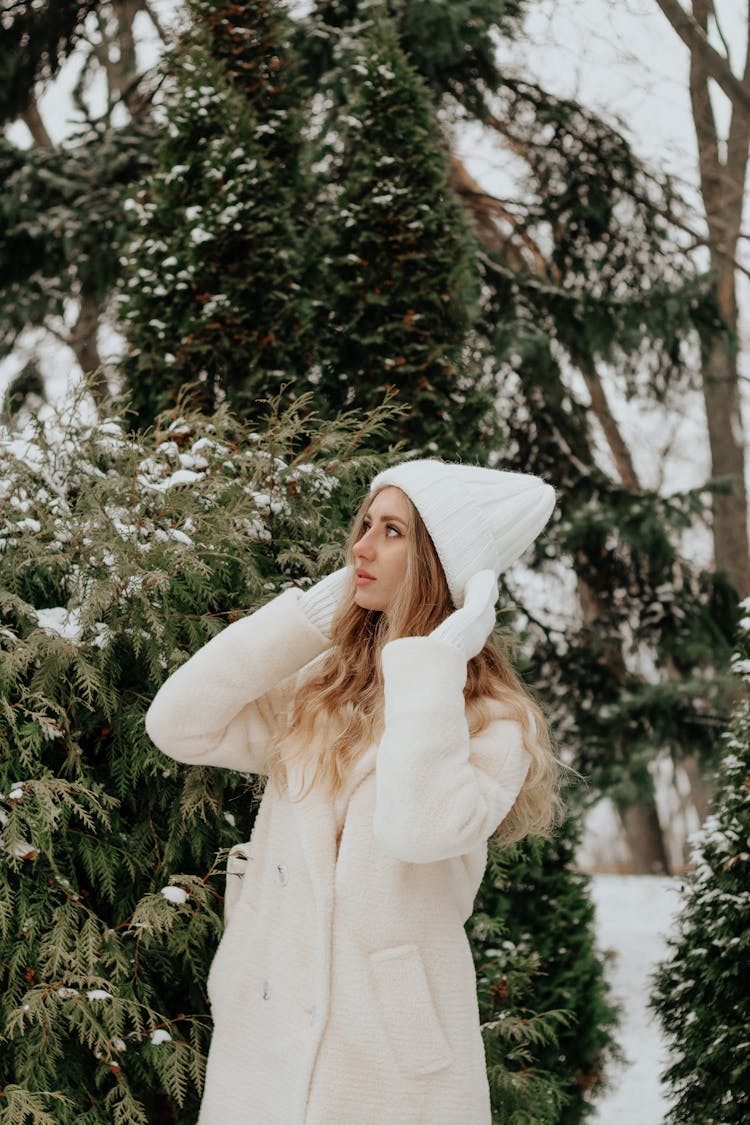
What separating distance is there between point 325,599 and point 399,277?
3.40m

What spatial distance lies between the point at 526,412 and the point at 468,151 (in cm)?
259

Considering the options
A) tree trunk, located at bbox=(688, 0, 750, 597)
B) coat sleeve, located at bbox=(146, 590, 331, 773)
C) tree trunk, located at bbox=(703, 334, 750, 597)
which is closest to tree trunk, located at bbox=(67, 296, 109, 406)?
tree trunk, located at bbox=(688, 0, 750, 597)

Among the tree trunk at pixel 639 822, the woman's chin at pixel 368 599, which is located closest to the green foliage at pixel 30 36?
the tree trunk at pixel 639 822

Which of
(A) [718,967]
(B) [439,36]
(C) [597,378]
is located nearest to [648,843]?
(C) [597,378]

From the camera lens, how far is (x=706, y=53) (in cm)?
833

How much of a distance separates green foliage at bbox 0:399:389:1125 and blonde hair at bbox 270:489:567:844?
42 cm

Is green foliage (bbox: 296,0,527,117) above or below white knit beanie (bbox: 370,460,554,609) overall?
above

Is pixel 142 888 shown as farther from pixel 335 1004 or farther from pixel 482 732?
pixel 482 732

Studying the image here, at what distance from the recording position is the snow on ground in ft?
22.0

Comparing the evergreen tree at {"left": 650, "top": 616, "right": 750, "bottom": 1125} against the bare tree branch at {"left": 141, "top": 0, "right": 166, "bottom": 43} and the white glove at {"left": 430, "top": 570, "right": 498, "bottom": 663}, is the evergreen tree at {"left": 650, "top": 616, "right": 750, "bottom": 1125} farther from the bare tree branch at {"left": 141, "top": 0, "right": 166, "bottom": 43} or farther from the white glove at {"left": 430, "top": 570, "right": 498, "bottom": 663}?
the bare tree branch at {"left": 141, "top": 0, "right": 166, "bottom": 43}

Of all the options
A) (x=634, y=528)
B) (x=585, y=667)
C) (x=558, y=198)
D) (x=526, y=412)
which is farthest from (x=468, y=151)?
(x=585, y=667)

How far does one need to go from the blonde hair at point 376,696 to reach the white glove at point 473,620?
10cm

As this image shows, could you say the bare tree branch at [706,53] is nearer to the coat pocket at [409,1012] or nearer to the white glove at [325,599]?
the white glove at [325,599]

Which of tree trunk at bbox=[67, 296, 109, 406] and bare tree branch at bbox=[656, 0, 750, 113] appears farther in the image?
tree trunk at bbox=[67, 296, 109, 406]
